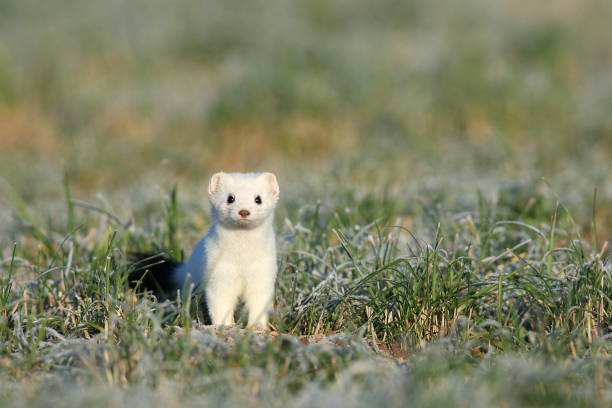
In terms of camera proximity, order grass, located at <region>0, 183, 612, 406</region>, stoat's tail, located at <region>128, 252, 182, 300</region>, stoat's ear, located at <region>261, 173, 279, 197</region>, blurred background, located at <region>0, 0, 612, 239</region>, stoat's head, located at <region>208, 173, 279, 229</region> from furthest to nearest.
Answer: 1. blurred background, located at <region>0, 0, 612, 239</region>
2. stoat's tail, located at <region>128, 252, 182, 300</region>
3. stoat's ear, located at <region>261, 173, 279, 197</region>
4. stoat's head, located at <region>208, 173, 279, 229</region>
5. grass, located at <region>0, 183, 612, 406</region>

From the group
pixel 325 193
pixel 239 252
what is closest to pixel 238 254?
pixel 239 252

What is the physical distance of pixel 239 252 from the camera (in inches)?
128

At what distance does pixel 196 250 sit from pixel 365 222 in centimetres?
158

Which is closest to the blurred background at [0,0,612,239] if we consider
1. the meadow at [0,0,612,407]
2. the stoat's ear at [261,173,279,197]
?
the meadow at [0,0,612,407]

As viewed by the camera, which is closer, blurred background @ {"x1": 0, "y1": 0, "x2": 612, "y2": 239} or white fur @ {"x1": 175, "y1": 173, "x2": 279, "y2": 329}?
white fur @ {"x1": 175, "y1": 173, "x2": 279, "y2": 329}

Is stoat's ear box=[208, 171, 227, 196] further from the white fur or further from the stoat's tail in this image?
the stoat's tail

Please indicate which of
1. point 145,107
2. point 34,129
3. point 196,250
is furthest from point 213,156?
point 196,250

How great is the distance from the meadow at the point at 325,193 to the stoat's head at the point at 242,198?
1.56ft

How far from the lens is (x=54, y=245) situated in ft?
15.5

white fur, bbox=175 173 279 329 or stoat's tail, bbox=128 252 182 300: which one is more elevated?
white fur, bbox=175 173 279 329

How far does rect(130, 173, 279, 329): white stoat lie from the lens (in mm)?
3189

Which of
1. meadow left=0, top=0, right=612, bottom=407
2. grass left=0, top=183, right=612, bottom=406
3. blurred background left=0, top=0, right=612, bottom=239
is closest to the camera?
grass left=0, top=183, right=612, bottom=406

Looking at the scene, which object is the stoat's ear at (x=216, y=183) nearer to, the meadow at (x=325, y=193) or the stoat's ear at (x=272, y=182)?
the stoat's ear at (x=272, y=182)

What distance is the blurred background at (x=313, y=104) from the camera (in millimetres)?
6145
